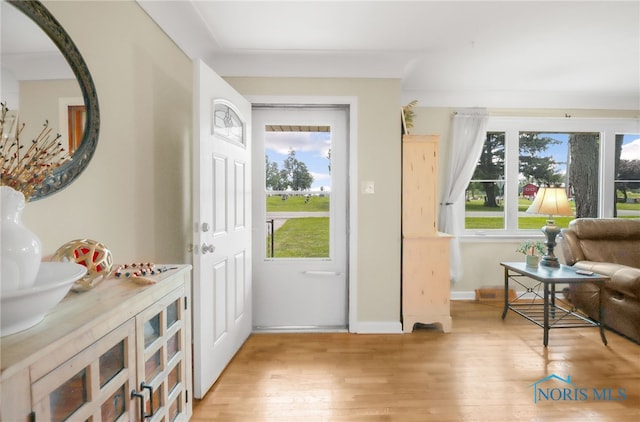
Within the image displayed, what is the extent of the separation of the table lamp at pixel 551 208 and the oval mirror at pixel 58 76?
11.4ft

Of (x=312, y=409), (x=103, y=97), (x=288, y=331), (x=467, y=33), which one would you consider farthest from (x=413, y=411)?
(x=467, y=33)

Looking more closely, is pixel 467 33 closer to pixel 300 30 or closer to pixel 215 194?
pixel 300 30

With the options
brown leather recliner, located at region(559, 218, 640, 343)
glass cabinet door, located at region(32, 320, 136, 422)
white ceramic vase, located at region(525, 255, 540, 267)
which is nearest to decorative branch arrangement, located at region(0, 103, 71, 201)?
glass cabinet door, located at region(32, 320, 136, 422)

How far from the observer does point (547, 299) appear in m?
2.67

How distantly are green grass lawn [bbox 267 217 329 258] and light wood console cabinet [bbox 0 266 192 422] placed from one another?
65.6 inches

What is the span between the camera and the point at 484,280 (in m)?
3.88

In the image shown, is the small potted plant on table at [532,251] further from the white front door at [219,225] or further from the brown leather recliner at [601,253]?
the white front door at [219,225]

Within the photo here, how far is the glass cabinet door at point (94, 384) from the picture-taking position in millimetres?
699

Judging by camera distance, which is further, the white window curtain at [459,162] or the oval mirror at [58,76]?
the white window curtain at [459,162]

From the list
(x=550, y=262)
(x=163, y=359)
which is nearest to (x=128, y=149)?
(x=163, y=359)

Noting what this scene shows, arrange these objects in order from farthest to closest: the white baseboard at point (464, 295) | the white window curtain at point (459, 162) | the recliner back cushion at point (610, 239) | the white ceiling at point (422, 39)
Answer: the white baseboard at point (464, 295)
the white window curtain at point (459, 162)
the recliner back cushion at point (610, 239)
the white ceiling at point (422, 39)

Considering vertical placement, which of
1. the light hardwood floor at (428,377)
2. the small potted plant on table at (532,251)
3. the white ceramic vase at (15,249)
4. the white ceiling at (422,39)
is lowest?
the light hardwood floor at (428,377)

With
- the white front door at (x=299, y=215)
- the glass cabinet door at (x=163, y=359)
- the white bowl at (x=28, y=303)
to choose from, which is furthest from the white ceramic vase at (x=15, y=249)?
the white front door at (x=299, y=215)

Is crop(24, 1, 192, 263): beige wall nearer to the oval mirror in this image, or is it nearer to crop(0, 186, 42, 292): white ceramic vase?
the oval mirror
